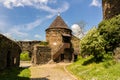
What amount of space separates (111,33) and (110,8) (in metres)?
11.3

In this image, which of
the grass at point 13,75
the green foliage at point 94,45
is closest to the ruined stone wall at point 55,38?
the green foliage at point 94,45

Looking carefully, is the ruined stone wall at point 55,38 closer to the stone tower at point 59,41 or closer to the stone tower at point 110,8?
the stone tower at point 59,41

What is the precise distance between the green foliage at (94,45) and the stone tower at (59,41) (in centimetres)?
1776

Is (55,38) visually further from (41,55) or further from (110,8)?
(110,8)

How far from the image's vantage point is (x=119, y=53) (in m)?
24.9

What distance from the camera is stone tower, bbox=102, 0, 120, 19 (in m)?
37.1

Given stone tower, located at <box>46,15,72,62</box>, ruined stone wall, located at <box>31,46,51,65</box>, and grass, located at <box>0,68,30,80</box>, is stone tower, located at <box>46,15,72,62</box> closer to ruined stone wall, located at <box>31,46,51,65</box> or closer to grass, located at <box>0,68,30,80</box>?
ruined stone wall, located at <box>31,46,51,65</box>

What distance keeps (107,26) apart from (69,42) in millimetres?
21645

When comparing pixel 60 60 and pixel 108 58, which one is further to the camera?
pixel 60 60

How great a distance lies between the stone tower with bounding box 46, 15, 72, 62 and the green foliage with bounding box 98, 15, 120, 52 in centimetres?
1871

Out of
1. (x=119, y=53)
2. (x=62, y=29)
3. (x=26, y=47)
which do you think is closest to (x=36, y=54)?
(x=62, y=29)

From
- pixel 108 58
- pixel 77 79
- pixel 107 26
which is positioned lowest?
pixel 77 79

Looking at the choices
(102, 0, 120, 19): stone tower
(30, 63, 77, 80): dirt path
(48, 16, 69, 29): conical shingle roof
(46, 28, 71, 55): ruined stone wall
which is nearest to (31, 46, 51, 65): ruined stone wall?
(46, 28, 71, 55): ruined stone wall

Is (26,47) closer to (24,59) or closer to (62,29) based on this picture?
(24,59)
